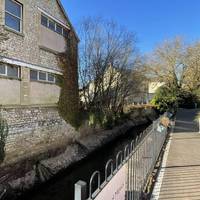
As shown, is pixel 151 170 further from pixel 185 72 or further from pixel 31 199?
pixel 185 72

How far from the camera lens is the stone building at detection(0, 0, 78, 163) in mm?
11423

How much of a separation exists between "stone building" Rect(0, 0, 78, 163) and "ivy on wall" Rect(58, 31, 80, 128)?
0.45 meters

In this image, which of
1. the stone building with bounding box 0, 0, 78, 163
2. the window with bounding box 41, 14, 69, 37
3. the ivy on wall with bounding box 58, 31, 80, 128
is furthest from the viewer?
the ivy on wall with bounding box 58, 31, 80, 128

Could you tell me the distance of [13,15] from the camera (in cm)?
1212

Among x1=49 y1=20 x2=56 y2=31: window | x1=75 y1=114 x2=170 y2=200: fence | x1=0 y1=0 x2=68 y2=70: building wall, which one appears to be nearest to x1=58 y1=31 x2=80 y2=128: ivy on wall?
x1=0 y1=0 x2=68 y2=70: building wall

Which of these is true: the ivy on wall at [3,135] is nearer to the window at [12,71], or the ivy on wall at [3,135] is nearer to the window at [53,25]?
the window at [12,71]

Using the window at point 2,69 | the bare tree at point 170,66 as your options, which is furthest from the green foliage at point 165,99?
the window at point 2,69

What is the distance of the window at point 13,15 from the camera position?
11719 mm

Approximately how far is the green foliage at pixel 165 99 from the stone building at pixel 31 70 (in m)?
17.3

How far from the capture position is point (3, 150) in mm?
10422

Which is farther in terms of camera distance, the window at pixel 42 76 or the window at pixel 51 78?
the window at pixel 51 78

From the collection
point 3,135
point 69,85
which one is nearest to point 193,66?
point 69,85

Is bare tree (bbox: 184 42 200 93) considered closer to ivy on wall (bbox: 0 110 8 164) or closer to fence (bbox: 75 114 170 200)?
ivy on wall (bbox: 0 110 8 164)

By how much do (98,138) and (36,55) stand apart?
25.3 ft
